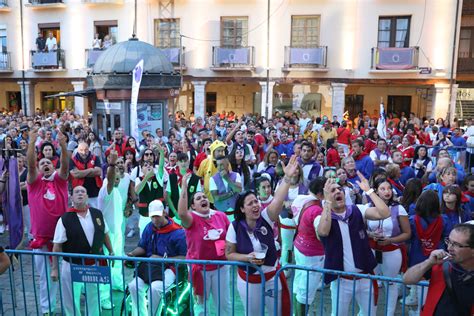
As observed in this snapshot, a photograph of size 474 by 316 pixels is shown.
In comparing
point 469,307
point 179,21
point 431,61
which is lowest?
point 469,307

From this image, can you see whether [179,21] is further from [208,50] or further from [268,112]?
[268,112]

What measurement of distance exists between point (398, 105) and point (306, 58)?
6236 millimetres

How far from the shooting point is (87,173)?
731 cm

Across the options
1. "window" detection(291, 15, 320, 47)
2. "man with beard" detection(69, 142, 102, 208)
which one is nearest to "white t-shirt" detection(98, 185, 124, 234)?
"man with beard" detection(69, 142, 102, 208)

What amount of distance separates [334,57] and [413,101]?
5398 mm

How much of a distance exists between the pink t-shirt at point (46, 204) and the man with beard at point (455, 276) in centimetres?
424

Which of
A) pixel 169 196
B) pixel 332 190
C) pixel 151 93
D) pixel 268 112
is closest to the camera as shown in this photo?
pixel 332 190

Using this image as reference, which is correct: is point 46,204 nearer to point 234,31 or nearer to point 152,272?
point 152,272

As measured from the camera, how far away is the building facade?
21.3 metres

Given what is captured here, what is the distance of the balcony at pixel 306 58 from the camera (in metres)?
22.0

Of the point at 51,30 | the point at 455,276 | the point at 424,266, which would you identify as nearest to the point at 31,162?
the point at 424,266

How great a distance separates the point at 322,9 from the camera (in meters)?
22.1

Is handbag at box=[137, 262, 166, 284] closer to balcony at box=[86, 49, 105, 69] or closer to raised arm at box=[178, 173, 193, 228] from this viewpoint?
raised arm at box=[178, 173, 193, 228]

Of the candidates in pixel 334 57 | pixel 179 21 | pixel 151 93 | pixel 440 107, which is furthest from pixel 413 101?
pixel 151 93
